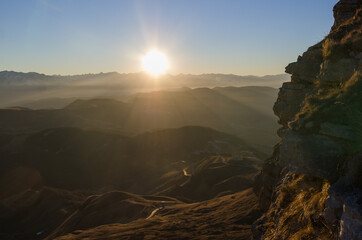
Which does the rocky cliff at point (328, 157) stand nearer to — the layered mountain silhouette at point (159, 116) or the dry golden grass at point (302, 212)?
the dry golden grass at point (302, 212)

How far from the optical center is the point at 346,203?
607cm

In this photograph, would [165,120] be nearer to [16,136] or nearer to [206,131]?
[206,131]

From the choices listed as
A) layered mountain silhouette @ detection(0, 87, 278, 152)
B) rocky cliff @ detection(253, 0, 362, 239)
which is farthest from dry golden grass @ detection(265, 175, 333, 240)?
layered mountain silhouette @ detection(0, 87, 278, 152)

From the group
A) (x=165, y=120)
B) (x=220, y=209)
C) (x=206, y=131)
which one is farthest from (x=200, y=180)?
(x=165, y=120)

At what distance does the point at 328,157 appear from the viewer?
789 centimetres

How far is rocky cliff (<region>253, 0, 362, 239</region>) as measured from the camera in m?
6.57

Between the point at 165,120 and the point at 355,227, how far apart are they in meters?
110

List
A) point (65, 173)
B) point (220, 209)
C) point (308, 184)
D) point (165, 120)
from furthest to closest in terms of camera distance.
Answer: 1. point (165, 120)
2. point (65, 173)
3. point (220, 209)
4. point (308, 184)

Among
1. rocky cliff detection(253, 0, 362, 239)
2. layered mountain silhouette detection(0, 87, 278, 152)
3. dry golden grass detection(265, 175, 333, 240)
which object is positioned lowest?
layered mountain silhouette detection(0, 87, 278, 152)

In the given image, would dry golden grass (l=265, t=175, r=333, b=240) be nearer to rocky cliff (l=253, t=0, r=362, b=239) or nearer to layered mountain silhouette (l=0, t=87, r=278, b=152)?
rocky cliff (l=253, t=0, r=362, b=239)

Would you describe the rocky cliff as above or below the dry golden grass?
above

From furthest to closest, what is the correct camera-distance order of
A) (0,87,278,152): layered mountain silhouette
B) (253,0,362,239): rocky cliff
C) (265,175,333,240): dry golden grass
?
(0,87,278,152): layered mountain silhouette < (265,175,333,240): dry golden grass < (253,0,362,239): rocky cliff

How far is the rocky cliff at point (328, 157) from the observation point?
6.57 metres

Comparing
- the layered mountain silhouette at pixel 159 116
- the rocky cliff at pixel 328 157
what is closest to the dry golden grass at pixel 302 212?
the rocky cliff at pixel 328 157
